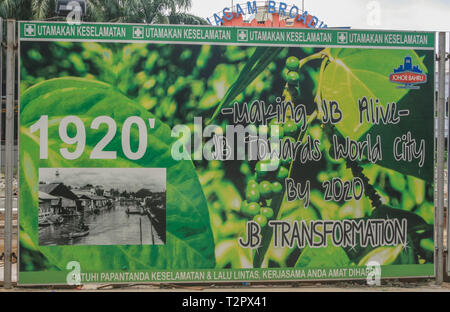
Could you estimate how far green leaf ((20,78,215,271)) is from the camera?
5.20 m

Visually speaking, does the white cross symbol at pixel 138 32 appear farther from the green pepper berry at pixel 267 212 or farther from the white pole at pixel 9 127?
the green pepper berry at pixel 267 212

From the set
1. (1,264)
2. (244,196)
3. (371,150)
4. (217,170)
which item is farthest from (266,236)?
(1,264)

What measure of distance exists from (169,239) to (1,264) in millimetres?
2757

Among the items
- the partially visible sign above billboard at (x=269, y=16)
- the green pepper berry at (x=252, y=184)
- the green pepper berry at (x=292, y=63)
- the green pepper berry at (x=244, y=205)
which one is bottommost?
the green pepper berry at (x=244, y=205)

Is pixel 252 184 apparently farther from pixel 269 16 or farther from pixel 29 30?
pixel 269 16

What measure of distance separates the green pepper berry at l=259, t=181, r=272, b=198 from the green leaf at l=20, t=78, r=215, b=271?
673mm

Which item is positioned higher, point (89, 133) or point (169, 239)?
point (89, 133)

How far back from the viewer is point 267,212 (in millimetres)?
5453

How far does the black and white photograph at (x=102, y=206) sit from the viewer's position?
17.2ft

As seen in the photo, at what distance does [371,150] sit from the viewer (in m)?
5.57

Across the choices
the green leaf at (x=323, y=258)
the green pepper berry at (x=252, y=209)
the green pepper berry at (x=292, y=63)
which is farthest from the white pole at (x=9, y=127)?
the green leaf at (x=323, y=258)

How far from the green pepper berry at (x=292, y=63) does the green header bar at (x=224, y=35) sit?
0.55ft

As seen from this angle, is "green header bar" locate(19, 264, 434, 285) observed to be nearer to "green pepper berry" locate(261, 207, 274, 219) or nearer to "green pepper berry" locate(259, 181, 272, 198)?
"green pepper berry" locate(261, 207, 274, 219)

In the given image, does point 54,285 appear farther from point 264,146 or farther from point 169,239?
point 264,146
